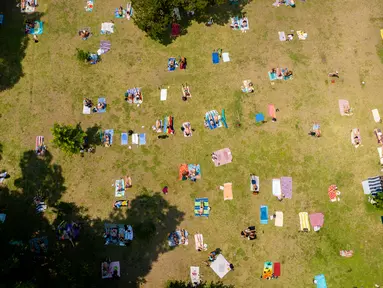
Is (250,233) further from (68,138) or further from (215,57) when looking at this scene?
(68,138)

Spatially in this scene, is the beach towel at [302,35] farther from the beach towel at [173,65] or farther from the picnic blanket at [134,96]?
the picnic blanket at [134,96]

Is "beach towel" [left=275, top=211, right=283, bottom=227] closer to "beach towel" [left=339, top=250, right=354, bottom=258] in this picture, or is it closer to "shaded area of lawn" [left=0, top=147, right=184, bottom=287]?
"beach towel" [left=339, top=250, right=354, bottom=258]

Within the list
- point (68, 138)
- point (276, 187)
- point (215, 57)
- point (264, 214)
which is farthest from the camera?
point (215, 57)

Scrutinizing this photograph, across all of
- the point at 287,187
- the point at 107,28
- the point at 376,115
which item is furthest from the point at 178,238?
the point at 376,115

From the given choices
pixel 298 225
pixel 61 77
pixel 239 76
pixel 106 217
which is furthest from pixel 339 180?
pixel 61 77

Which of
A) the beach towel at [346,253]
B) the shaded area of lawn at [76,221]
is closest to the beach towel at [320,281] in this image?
the beach towel at [346,253]

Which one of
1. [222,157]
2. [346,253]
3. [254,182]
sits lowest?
[346,253]

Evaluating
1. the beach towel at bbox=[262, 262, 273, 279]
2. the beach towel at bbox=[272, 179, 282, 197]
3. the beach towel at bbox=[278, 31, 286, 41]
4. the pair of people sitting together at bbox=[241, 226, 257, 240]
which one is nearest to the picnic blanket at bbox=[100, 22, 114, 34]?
the beach towel at bbox=[278, 31, 286, 41]
